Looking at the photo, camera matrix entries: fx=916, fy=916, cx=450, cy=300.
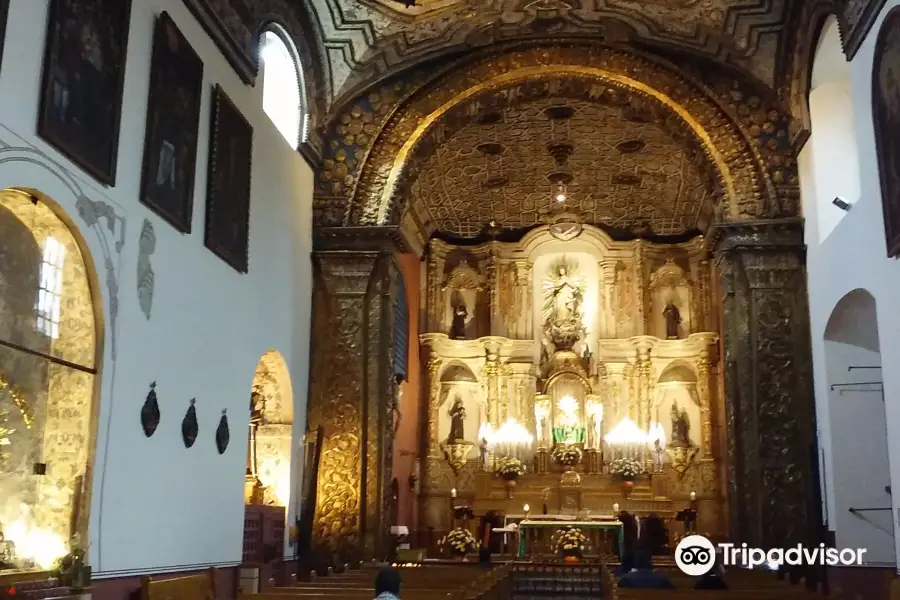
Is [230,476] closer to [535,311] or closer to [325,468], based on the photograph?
[325,468]

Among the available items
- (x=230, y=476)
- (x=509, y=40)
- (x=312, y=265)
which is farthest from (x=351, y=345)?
(x=509, y=40)

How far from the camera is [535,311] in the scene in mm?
21062

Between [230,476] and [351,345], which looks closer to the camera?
[230,476]

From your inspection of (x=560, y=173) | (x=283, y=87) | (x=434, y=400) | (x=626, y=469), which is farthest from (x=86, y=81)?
(x=626, y=469)

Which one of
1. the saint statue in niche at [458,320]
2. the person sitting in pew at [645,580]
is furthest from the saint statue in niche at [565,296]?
the person sitting in pew at [645,580]

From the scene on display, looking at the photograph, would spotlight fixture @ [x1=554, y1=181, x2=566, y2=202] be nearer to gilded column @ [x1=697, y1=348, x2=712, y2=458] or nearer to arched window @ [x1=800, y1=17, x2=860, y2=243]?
gilded column @ [x1=697, y1=348, x2=712, y2=458]

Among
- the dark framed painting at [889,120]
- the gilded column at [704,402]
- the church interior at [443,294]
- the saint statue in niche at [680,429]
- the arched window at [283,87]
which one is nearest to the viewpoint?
the church interior at [443,294]

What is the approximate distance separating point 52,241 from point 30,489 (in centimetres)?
206

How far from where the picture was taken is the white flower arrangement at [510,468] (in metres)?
19.2

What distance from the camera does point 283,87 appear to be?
13.0 m

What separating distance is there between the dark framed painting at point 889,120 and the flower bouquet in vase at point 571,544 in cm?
779

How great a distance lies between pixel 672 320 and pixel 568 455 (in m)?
3.93

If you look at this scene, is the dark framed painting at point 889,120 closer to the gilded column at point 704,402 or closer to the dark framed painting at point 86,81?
the dark framed painting at point 86,81

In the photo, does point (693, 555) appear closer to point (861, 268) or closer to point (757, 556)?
point (757, 556)
